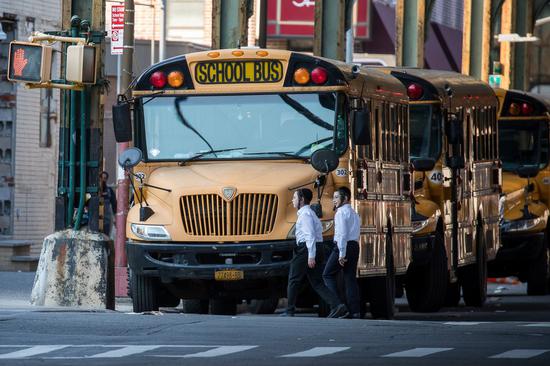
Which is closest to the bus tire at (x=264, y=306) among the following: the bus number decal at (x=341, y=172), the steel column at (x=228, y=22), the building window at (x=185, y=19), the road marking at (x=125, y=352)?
the bus number decal at (x=341, y=172)

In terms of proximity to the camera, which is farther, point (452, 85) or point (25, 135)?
point (25, 135)

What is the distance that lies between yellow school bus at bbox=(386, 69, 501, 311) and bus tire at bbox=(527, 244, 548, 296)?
257cm

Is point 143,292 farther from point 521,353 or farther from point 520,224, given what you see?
point 520,224

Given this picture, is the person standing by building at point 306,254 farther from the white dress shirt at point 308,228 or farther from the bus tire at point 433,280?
the bus tire at point 433,280

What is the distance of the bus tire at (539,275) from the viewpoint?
1291 inches

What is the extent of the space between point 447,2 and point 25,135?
100 feet

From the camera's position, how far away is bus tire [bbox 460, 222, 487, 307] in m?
29.6

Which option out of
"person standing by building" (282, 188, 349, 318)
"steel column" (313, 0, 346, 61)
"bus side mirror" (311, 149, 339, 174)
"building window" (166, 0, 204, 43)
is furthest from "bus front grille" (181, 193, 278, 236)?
"building window" (166, 0, 204, 43)

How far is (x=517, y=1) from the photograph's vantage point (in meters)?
53.7

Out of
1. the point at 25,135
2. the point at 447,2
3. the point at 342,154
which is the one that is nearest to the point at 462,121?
the point at 342,154

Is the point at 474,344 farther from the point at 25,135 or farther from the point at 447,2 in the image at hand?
the point at 447,2

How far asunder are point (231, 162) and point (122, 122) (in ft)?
4.05

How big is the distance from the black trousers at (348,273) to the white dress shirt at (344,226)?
139 mm

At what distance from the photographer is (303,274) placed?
67.4 feet
